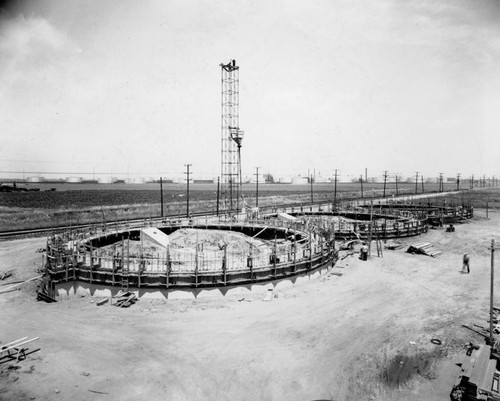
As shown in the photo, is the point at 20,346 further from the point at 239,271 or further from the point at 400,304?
the point at 400,304

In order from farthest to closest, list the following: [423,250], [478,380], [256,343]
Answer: [423,250], [256,343], [478,380]

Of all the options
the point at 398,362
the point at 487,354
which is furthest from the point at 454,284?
the point at 398,362

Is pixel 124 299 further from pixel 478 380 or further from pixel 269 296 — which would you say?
pixel 478 380

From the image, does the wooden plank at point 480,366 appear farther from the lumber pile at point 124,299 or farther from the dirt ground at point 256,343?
the lumber pile at point 124,299

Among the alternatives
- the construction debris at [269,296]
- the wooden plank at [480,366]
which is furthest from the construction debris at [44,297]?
the wooden plank at [480,366]

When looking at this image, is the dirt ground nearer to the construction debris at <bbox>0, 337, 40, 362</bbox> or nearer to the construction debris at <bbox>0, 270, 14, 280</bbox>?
the construction debris at <bbox>0, 337, 40, 362</bbox>

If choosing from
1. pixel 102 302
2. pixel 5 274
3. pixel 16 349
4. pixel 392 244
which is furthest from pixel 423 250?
pixel 5 274
